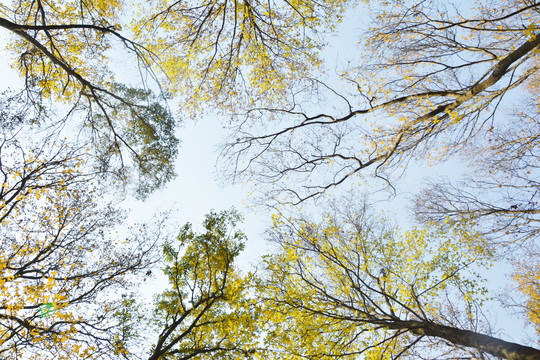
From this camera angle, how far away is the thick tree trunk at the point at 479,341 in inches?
166

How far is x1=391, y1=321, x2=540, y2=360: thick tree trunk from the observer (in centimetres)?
421

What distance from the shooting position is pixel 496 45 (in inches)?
255

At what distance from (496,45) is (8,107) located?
12.9 metres

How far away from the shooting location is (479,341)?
185 inches

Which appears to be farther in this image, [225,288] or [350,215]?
[350,215]

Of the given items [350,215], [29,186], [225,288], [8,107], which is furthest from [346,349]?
[8,107]

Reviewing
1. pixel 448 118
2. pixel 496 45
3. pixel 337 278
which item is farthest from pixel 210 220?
pixel 496 45

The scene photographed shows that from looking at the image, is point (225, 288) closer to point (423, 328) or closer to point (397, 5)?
point (423, 328)

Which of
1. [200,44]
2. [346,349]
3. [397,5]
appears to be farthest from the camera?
[200,44]

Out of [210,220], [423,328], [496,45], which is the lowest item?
[423,328]

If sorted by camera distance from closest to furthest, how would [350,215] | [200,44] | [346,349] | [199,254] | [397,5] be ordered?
1. [346,349]
2. [397,5]
3. [200,44]
4. [199,254]
5. [350,215]

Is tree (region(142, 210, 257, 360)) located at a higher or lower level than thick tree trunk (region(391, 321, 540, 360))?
higher

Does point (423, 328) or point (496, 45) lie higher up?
point (496, 45)

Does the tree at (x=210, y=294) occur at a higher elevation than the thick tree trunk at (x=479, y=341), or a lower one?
higher
